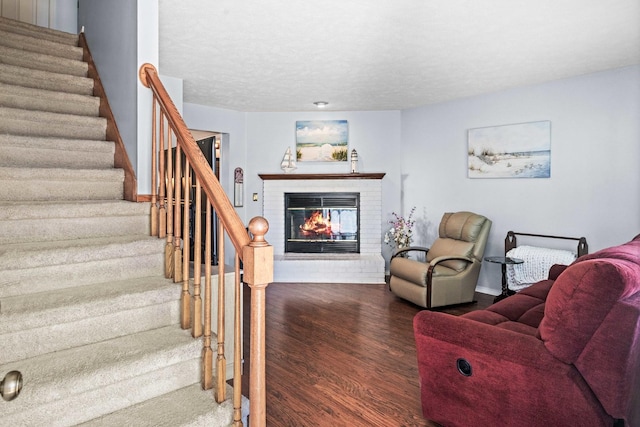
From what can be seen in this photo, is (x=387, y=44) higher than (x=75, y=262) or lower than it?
higher

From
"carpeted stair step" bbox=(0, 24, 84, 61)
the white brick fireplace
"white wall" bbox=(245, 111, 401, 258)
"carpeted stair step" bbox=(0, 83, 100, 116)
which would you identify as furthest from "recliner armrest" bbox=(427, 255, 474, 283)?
"carpeted stair step" bbox=(0, 24, 84, 61)

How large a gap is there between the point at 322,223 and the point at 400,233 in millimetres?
1242

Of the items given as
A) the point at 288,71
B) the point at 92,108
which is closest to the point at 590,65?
the point at 288,71

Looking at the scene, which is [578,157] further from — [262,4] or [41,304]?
[41,304]

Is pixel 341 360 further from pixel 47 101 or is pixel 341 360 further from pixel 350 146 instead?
pixel 350 146

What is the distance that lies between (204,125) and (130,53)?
3.08 meters

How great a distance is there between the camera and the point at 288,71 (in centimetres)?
409

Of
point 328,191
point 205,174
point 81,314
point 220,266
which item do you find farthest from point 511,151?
point 81,314

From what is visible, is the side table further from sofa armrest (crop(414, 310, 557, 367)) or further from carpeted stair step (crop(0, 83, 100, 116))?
carpeted stair step (crop(0, 83, 100, 116))

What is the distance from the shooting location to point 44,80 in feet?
10.0

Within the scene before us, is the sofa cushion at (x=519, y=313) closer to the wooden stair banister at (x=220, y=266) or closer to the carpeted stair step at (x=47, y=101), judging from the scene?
the wooden stair banister at (x=220, y=266)

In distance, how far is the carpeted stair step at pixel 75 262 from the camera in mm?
1798

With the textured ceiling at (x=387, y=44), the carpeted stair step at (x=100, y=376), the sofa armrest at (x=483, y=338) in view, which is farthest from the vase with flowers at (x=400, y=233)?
the carpeted stair step at (x=100, y=376)

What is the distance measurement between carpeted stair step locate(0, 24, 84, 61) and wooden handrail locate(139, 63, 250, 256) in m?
1.50
